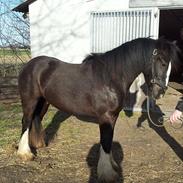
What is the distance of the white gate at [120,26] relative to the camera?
7270 millimetres

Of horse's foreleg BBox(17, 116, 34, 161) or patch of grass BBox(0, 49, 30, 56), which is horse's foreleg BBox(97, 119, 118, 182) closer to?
horse's foreleg BBox(17, 116, 34, 161)

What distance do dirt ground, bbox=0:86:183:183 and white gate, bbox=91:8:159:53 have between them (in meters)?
1.94

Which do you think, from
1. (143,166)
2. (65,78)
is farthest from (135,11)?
(143,166)

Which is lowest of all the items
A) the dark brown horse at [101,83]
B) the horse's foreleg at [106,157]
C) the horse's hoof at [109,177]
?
the horse's hoof at [109,177]

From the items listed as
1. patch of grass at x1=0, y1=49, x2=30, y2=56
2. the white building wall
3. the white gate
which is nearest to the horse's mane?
the white gate

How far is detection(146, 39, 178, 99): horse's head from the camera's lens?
12.6 feet

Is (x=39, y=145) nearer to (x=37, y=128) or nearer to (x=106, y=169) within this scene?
(x=37, y=128)

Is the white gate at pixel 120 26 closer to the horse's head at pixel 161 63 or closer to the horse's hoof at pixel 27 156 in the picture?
the horse's head at pixel 161 63

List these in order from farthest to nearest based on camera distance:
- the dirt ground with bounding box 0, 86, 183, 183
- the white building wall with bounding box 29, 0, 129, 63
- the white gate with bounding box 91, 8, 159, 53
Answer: the white building wall with bounding box 29, 0, 129, 63
the white gate with bounding box 91, 8, 159, 53
the dirt ground with bounding box 0, 86, 183, 183

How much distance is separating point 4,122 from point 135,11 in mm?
3529

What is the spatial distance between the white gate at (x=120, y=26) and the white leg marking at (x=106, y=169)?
3688 millimetres

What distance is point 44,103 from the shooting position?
5184 mm

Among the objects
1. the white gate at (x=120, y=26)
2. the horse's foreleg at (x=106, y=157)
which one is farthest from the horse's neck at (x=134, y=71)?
the white gate at (x=120, y=26)

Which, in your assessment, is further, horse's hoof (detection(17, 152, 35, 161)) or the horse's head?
horse's hoof (detection(17, 152, 35, 161))
